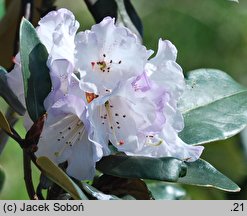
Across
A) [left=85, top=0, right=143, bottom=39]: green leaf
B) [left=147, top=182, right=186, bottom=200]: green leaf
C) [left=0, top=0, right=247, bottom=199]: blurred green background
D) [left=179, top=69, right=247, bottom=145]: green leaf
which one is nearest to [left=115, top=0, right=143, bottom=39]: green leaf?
[left=85, top=0, right=143, bottom=39]: green leaf

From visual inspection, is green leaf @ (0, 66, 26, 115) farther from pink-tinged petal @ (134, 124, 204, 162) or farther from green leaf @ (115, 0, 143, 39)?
green leaf @ (115, 0, 143, 39)

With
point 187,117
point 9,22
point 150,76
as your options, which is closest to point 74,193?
point 150,76

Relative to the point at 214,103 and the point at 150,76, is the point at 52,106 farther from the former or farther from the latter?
→ the point at 214,103

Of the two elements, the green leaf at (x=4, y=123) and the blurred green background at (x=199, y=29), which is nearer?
the green leaf at (x=4, y=123)

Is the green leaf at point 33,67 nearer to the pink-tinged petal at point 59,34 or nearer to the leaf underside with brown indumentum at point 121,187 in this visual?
the pink-tinged petal at point 59,34
